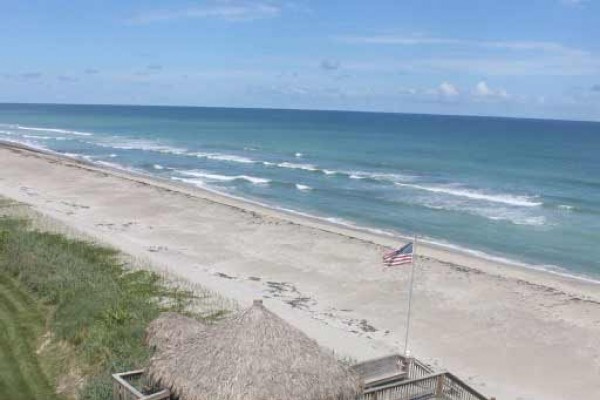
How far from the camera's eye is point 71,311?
1734 centimetres

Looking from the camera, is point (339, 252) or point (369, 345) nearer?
point (369, 345)

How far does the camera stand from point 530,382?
1730 cm

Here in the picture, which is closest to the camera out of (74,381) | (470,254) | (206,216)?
(74,381)

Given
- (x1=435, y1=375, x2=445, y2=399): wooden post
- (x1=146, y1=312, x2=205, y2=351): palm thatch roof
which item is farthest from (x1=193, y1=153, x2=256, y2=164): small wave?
(x1=435, y1=375, x2=445, y2=399): wooden post

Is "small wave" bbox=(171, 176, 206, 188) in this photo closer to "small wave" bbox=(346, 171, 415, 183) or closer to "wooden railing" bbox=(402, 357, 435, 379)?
"small wave" bbox=(346, 171, 415, 183)

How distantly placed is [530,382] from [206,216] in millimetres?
22281

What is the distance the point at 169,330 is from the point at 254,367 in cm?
356

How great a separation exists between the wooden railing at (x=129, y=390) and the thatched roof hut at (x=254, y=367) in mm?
198

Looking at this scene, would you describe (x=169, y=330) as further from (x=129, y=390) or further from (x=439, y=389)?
(x=439, y=389)

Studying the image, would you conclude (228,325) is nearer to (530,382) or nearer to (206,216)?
(530,382)

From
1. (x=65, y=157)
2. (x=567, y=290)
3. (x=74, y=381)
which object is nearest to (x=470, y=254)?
(x=567, y=290)

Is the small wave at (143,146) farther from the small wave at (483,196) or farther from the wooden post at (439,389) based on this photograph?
the wooden post at (439,389)

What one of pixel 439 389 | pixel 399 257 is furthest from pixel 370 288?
pixel 439 389

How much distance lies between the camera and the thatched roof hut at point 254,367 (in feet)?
35.9
